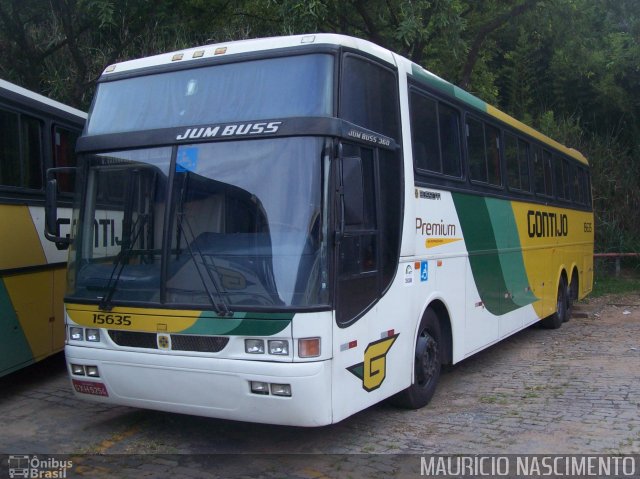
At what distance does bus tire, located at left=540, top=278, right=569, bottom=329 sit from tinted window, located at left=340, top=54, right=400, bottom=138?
7.46m

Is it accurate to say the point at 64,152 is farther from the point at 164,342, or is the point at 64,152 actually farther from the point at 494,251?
the point at 494,251

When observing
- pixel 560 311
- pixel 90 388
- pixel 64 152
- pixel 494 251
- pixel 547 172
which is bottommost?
pixel 560 311

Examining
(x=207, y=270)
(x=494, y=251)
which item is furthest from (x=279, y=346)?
(x=494, y=251)

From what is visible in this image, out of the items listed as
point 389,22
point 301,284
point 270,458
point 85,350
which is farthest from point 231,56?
point 389,22

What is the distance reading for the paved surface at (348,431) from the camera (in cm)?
560

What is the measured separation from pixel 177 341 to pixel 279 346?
0.87 m

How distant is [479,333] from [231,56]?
4558 mm

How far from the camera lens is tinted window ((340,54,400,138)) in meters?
5.72

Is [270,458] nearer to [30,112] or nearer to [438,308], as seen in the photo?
[438,308]

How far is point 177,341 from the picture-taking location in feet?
18.1

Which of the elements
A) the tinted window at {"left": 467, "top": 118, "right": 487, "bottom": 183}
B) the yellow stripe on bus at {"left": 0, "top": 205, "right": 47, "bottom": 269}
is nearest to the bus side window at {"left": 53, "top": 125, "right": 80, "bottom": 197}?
the yellow stripe on bus at {"left": 0, "top": 205, "right": 47, "bottom": 269}

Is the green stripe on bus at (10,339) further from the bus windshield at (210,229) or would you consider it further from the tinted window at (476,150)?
the tinted window at (476,150)

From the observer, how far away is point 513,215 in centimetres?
981

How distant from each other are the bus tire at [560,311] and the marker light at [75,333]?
9.06 metres
